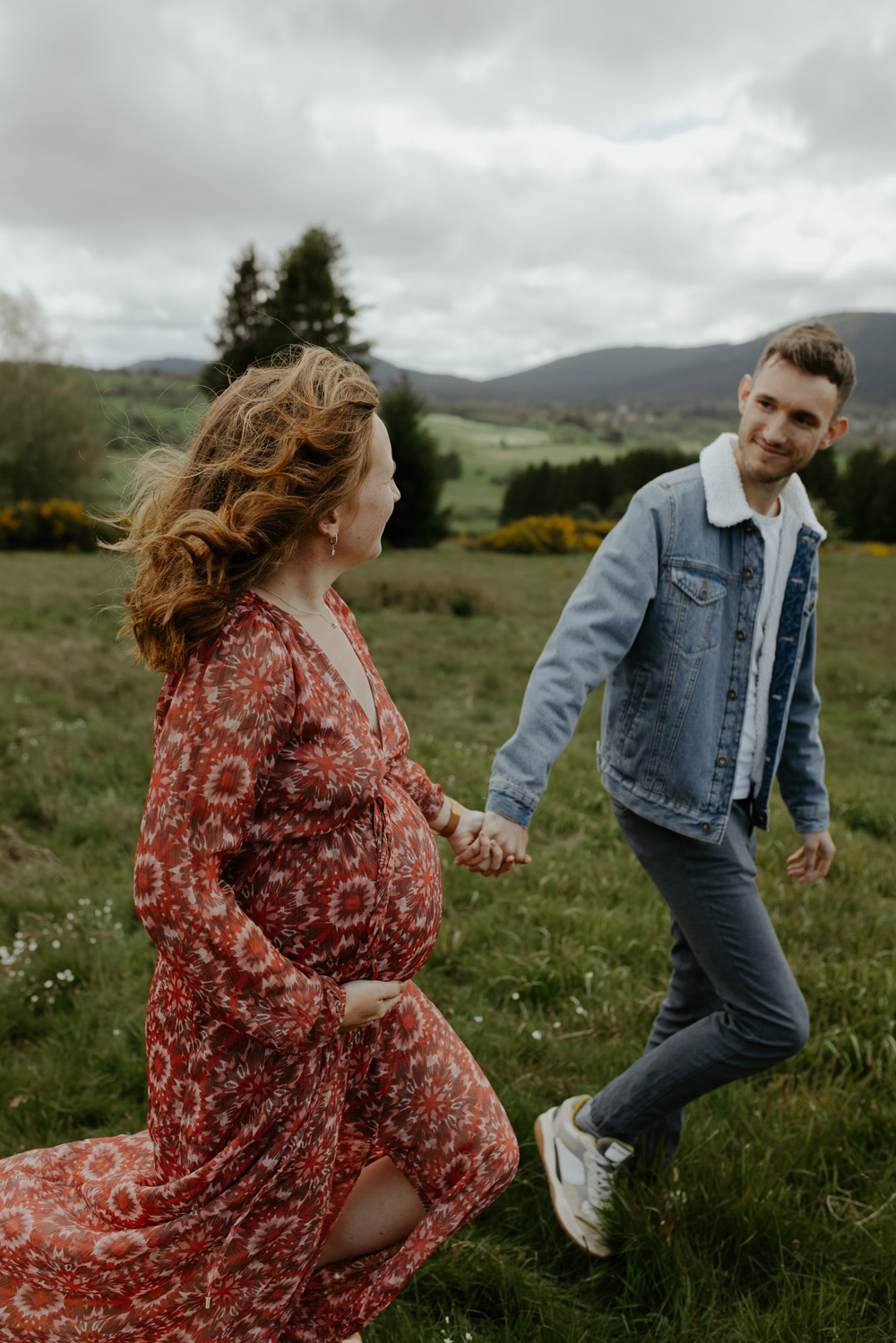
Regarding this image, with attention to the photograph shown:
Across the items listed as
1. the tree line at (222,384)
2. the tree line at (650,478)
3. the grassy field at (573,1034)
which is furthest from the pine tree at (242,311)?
the grassy field at (573,1034)

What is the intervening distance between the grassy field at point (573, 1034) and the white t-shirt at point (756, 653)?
4.18ft

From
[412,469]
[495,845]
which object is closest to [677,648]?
[495,845]

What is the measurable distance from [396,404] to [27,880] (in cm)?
2944

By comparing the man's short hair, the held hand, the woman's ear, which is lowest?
the held hand

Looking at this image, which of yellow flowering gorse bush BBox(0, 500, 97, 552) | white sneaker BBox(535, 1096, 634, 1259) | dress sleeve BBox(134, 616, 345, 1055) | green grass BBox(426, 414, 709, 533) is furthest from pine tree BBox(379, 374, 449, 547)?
dress sleeve BBox(134, 616, 345, 1055)

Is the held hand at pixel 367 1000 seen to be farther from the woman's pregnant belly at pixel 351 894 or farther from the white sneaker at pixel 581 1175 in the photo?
the white sneaker at pixel 581 1175

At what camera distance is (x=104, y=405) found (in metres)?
2.07

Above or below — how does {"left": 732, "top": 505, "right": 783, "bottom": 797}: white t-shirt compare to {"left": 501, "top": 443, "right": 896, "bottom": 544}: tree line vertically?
below

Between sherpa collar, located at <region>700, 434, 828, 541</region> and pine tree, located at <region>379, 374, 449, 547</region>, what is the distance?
96.8ft

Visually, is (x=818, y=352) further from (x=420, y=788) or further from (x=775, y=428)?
(x=420, y=788)

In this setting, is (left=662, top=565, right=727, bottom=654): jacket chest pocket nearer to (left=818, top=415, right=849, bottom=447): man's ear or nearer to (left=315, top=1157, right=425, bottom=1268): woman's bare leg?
(left=818, top=415, right=849, bottom=447): man's ear

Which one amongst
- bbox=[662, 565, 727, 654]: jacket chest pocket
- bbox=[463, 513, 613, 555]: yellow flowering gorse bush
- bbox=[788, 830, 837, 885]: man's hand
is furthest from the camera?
bbox=[463, 513, 613, 555]: yellow flowering gorse bush

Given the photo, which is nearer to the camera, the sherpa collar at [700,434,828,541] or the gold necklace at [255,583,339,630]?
the gold necklace at [255,583,339,630]

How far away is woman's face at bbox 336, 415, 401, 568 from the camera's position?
6.39 ft
